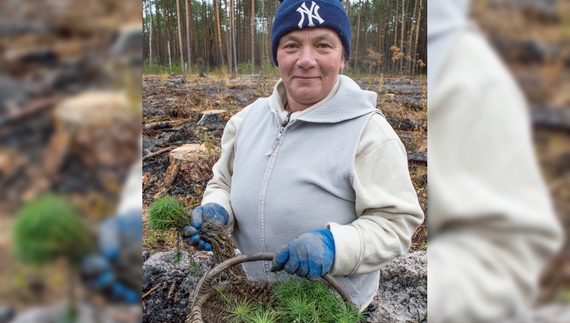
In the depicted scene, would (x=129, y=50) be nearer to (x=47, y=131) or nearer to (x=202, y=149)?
(x=47, y=131)

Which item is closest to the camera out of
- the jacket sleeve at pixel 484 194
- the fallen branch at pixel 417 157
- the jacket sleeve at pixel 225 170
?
the jacket sleeve at pixel 484 194

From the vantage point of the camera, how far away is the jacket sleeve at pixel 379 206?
1.16 m

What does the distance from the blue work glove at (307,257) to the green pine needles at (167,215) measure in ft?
1.47

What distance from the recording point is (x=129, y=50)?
1.46ft

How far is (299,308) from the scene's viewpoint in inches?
42.4

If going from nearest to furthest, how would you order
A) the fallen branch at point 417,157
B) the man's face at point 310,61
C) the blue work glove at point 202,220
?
the man's face at point 310,61
the blue work glove at point 202,220
the fallen branch at point 417,157

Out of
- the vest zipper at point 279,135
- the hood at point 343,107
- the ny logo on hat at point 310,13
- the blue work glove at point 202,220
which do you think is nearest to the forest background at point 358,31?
the hood at point 343,107

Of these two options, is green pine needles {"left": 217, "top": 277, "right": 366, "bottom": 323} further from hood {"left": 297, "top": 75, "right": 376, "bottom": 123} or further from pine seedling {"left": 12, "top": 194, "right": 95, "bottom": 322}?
pine seedling {"left": 12, "top": 194, "right": 95, "bottom": 322}

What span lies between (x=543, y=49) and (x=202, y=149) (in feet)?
8.67

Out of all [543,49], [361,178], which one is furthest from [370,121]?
[543,49]

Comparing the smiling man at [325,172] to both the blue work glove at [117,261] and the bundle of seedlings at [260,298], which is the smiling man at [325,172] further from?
the blue work glove at [117,261]

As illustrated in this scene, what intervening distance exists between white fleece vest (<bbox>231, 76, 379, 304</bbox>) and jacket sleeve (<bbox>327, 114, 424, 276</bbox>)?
51 millimetres

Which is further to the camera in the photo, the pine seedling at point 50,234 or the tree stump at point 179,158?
the tree stump at point 179,158

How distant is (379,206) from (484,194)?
2.71ft
